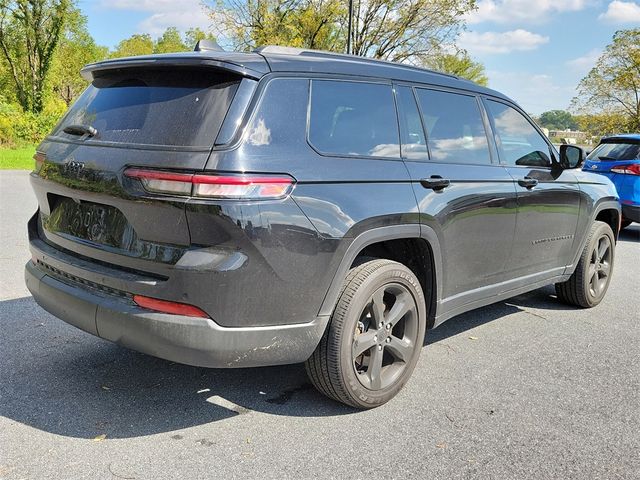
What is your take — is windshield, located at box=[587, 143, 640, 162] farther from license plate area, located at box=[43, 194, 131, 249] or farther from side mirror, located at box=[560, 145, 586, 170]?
license plate area, located at box=[43, 194, 131, 249]

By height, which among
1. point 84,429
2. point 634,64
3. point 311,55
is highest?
point 634,64

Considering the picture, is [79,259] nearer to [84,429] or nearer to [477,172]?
[84,429]

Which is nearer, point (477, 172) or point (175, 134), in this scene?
point (175, 134)

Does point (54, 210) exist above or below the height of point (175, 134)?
below

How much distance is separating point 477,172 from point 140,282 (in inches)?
92.5

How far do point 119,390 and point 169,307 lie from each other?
1051 mm

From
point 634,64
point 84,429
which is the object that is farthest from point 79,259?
point 634,64

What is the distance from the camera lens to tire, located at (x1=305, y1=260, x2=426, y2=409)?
3.03 metres

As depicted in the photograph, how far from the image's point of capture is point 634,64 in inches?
1200

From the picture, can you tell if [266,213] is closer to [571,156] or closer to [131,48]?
[571,156]

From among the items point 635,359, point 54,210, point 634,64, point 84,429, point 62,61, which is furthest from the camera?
point 62,61

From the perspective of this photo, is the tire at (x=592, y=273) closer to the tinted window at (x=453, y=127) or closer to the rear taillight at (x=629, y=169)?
the tinted window at (x=453, y=127)

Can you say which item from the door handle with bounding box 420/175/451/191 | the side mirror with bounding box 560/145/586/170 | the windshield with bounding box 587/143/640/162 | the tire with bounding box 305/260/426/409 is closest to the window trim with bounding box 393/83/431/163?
the door handle with bounding box 420/175/451/191

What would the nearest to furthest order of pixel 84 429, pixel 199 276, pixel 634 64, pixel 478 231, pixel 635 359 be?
pixel 199 276 → pixel 84 429 → pixel 478 231 → pixel 635 359 → pixel 634 64
